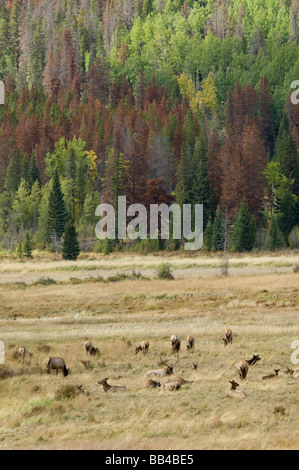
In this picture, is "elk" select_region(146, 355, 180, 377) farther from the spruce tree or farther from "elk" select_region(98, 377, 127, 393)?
the spruce tree

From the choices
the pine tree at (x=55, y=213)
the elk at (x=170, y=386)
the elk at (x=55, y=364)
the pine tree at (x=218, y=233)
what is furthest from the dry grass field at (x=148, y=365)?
the pine tree at (x=55, y=213)

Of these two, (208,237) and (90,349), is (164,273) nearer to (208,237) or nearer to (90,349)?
(208,237)

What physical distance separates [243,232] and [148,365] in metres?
51.8

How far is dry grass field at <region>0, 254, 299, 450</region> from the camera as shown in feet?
44.5

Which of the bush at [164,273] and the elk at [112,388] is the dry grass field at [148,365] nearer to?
the elk at [112,388]

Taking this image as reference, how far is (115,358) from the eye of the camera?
2203 cm

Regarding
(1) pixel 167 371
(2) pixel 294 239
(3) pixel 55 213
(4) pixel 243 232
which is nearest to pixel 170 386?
(1) pixel 167 371

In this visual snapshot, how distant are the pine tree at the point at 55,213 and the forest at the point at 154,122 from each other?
0.52 ft

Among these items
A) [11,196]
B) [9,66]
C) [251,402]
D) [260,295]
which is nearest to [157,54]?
[9,66]

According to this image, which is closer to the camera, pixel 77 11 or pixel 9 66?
pixel 9 66

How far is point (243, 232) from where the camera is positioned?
71.4 meters
